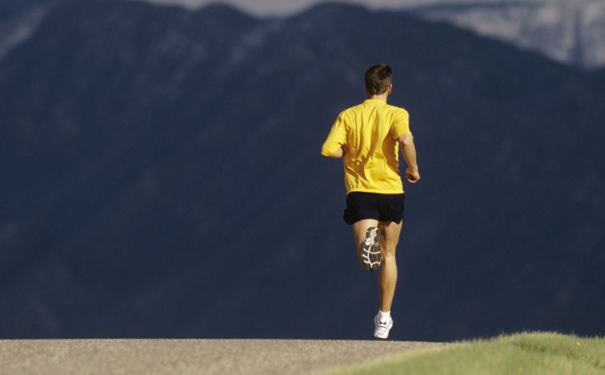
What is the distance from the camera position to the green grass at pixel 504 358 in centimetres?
771

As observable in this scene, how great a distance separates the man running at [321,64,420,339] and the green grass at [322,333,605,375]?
95 cm

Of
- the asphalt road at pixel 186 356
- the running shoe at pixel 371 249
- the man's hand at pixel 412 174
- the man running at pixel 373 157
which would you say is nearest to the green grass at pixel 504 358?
the asphalt road at pixel 186 356

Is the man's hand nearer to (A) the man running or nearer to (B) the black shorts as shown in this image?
(A) the man running

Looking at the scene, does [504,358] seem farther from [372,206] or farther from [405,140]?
[405,140]

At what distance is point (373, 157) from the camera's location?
28.5 ft

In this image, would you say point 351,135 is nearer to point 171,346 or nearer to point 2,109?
point 171,346

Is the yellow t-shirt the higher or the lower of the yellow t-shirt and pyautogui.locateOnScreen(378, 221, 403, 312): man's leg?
the higher

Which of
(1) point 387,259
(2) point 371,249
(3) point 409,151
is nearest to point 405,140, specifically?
(3) point 409,151

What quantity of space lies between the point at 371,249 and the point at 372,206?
369mm

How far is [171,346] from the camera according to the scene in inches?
357

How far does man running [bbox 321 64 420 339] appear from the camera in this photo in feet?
28.3

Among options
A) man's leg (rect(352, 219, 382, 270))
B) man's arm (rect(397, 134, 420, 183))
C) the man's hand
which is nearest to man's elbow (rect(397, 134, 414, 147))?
man's arm (rect(397, 134, 420, 183))

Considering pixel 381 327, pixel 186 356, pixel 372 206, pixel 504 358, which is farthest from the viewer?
A: pixel 381 327

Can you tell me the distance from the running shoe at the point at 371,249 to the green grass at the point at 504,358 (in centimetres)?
78
